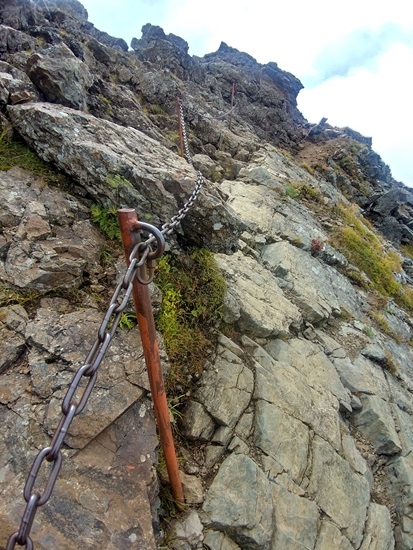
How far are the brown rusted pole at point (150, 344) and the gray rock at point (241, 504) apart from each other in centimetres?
56

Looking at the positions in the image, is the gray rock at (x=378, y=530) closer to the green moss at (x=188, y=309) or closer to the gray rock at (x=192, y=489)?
the gray rock at (x=192, y=489)

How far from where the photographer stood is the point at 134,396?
3.38 m

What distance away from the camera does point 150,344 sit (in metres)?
2.45

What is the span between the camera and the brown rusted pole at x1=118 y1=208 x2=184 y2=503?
1.99 m

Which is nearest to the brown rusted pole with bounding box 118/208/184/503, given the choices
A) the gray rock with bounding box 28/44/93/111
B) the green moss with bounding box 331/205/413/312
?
the gray rock with bounding box 28/44/93/111

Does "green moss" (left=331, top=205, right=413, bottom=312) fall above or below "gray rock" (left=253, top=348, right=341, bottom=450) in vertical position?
above

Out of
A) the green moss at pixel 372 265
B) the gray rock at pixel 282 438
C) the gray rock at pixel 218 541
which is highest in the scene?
the green moss at pixel 372 265

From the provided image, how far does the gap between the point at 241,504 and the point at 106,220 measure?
405cm

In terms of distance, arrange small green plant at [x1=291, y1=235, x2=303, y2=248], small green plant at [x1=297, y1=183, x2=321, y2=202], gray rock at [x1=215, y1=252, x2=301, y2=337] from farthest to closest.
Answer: small green plant at [x1=297, y1=183, x2=321, y2=202] < small green plant at [x1=291, y1=235, x2=303, y2=248] < gray rock at [x1=215, y1=252, x2=301, y2=337]

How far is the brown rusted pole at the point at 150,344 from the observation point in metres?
1.99

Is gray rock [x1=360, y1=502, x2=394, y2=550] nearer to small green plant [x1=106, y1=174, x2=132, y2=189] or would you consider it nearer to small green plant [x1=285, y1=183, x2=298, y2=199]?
small green plant [x1=106, y1=174, x2=132, y2=189]

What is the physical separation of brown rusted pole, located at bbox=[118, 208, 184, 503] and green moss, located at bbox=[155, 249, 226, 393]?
3.59 ft

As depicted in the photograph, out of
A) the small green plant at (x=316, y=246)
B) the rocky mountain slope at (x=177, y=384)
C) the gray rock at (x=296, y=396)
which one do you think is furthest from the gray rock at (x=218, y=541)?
the small green plant at (x=316, y=246)

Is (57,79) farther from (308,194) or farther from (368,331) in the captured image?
(308,194)
